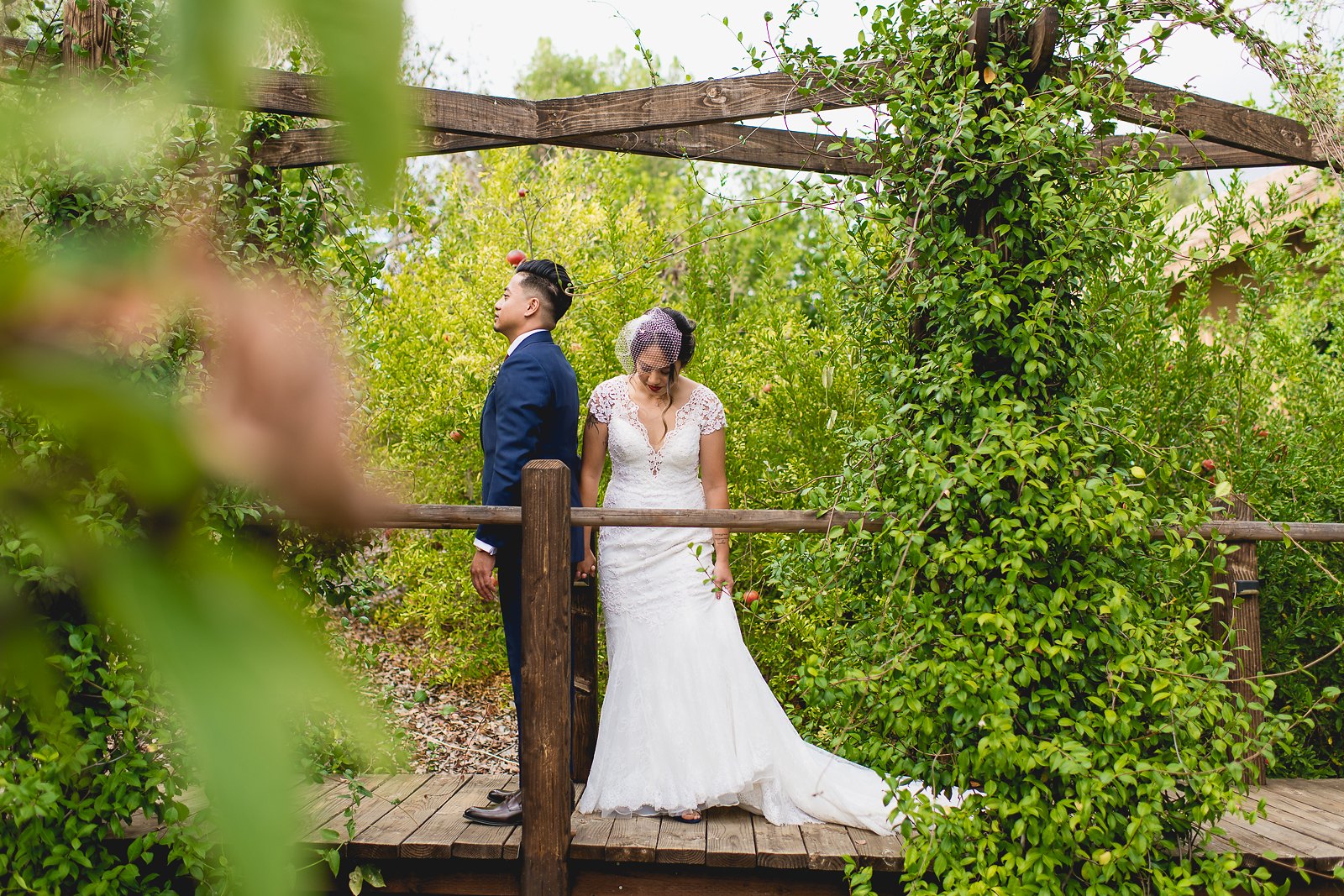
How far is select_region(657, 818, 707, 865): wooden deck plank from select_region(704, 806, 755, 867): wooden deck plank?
23 millimetres

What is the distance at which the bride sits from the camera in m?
3.50

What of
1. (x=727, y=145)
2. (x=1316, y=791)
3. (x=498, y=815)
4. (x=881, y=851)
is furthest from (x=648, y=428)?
(x=1316, y=791)

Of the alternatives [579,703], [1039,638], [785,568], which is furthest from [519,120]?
[1039,638]

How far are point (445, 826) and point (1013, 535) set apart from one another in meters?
2.02

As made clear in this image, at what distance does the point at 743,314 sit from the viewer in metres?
6.19

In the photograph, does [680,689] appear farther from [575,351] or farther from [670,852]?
[575,351]

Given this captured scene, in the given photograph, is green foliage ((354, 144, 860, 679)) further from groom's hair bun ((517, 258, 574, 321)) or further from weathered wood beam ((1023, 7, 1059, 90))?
weathered wood beam ((1023, 7, 1059, 90))

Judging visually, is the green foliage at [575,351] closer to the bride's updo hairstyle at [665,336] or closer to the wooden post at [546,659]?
the bride's updo hairstyle at [665,336]

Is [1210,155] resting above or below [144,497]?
above

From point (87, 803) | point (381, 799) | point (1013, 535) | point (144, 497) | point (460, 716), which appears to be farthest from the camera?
point (460, 716)

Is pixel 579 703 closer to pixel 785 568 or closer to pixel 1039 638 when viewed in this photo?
pixel 785 568

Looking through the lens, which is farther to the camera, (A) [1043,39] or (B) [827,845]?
(B) [827,845]

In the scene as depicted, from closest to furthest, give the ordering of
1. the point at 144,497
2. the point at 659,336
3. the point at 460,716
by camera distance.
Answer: the point at 144,497, the point at 659,336, the point at 460,716

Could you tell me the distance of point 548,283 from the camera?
3830 millimetres
